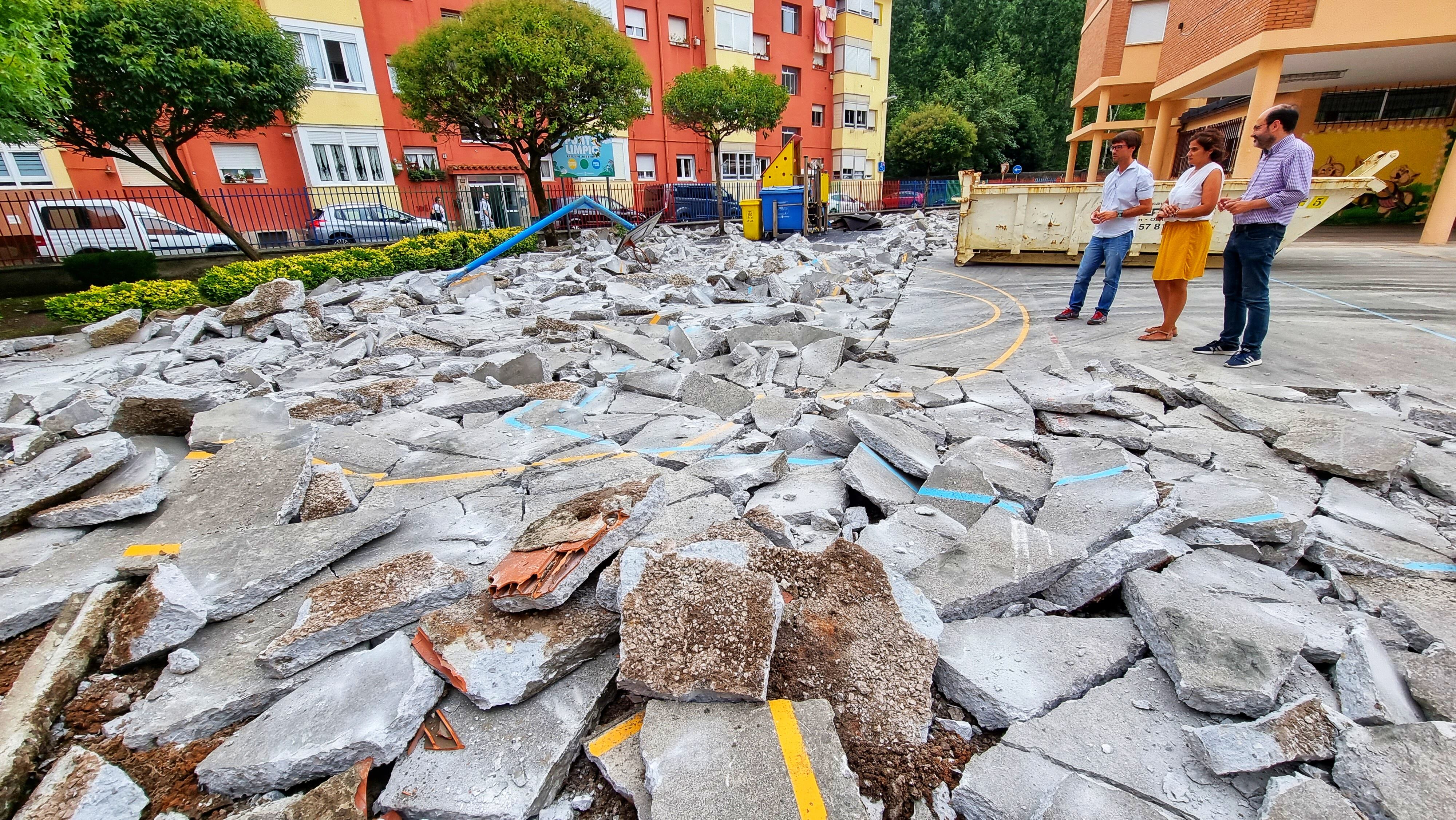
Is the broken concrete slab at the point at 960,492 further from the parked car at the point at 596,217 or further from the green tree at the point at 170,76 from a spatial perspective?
the parked car at the point at 596,217

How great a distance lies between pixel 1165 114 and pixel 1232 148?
85.6 inches

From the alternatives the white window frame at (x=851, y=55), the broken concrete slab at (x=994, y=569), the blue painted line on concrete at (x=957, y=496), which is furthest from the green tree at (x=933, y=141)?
the broken concrete slab at (x=994, y=569)

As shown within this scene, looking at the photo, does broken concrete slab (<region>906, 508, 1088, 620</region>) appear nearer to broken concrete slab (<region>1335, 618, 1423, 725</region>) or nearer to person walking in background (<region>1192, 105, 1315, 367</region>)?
broken concrete slab (<region>1335, 618, 1423, 725</region>)

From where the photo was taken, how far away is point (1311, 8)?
35.1 feet

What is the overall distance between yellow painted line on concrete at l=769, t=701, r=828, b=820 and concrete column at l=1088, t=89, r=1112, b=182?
83.3 feet

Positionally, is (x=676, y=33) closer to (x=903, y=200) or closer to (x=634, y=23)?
(x=634, y=23)

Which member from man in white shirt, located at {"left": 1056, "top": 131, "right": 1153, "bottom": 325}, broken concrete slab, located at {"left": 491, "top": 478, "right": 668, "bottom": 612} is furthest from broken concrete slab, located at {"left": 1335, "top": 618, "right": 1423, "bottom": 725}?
man in white shirt, located at {"left": 1056, "top": 131, "right": 1153, "bottom": 325}

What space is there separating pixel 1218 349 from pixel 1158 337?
0.57 m

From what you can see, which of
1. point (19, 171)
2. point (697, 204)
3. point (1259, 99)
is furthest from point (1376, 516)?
point (19, 171)

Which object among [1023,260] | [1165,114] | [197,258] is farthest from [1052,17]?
[197,258]

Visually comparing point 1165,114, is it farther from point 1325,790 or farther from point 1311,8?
point 1325,790

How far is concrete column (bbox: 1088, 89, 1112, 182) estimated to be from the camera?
22.1m

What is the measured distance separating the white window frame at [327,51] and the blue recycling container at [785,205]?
562 inches

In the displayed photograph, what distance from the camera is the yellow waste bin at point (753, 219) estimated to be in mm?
16516
